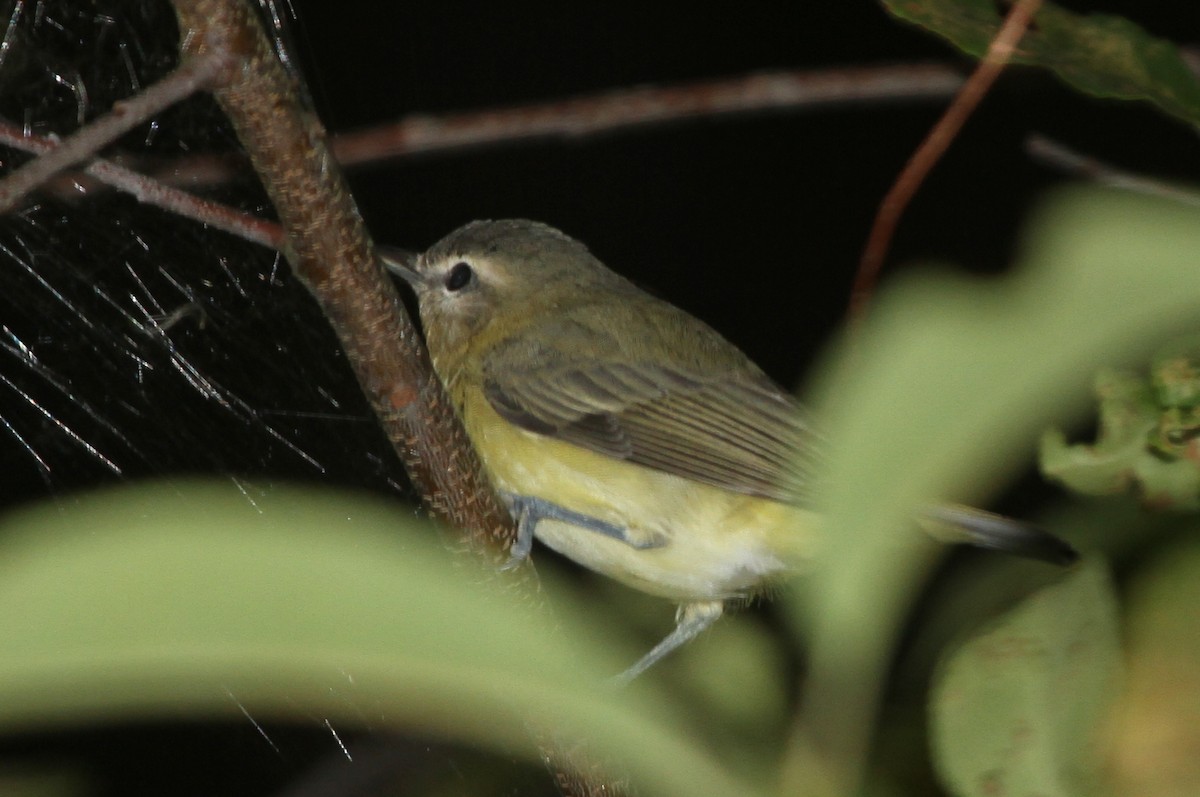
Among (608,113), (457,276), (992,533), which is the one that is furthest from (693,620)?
(608,113)

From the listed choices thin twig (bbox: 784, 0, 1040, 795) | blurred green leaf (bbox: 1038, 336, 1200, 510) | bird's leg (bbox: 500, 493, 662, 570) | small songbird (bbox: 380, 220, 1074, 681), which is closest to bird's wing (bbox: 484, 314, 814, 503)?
small songbird (bbox: 380, 220, 1074, 681)

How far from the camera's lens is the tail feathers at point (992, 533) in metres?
1.87

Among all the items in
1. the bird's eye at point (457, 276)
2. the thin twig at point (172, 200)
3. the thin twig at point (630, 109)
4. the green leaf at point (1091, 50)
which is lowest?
the bird's eye at point (457, 276)

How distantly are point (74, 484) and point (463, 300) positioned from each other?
945 mm

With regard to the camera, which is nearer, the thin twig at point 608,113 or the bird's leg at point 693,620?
the thin twig at point 608,113

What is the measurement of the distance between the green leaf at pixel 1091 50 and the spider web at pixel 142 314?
105 cm

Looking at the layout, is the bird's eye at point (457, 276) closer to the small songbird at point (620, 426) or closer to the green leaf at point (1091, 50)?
the small songbird at point (620, 426)

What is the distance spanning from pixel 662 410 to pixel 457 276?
635 millimetres

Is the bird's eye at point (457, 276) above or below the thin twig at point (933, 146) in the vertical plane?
below

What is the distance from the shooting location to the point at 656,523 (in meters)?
2.37

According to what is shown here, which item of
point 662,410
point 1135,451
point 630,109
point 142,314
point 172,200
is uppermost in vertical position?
point 172,200

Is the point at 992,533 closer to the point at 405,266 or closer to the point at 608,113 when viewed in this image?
the point at 608,113

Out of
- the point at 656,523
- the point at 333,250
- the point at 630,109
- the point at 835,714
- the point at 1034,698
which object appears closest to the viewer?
the point at 835,714

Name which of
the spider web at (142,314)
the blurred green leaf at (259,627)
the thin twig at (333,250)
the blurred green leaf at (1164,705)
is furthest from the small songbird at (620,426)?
the blurred green leaf at (259,627)
